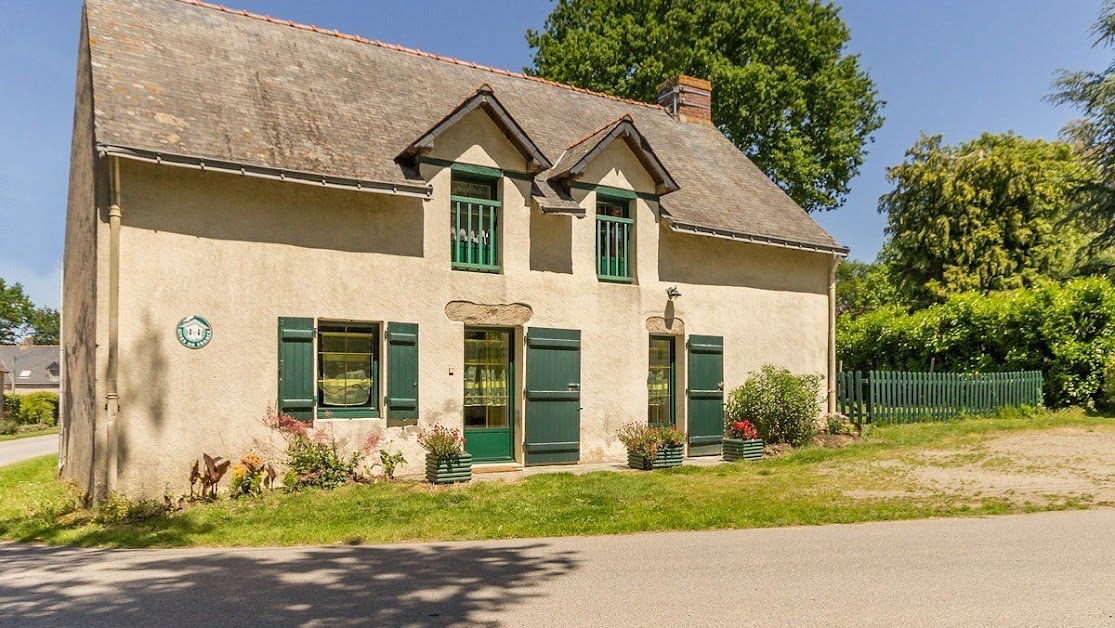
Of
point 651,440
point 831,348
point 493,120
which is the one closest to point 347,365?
point 493,120

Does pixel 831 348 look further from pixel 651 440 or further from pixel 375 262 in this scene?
pixel 375 262

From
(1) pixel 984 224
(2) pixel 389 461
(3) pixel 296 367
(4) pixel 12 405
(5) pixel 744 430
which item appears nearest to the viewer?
(3) pixel 296 367

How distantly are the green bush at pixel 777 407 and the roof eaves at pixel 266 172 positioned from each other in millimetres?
6901

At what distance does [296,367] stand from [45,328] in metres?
87.1

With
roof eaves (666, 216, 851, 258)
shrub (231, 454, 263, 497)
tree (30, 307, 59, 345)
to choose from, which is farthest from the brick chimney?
tree (30, 307, 59, 345)

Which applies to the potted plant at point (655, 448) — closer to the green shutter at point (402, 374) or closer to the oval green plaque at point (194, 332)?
the green shutter at point (402, 374)

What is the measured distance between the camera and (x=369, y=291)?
1144 cm

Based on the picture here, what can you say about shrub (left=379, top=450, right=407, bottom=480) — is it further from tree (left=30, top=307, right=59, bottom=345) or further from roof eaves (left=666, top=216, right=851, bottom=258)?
tree (left=30, top=307, right=59, bottom=345)

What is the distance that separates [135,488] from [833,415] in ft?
39.2

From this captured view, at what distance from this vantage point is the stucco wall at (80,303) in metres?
10.2

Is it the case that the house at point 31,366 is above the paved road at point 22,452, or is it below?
above

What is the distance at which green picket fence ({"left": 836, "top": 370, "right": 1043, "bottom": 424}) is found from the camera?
17.4m

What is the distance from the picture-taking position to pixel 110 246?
379 inches

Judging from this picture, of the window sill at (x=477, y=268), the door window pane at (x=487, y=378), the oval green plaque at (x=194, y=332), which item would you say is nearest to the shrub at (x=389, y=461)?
the door window pane at (x=487, y=378)
